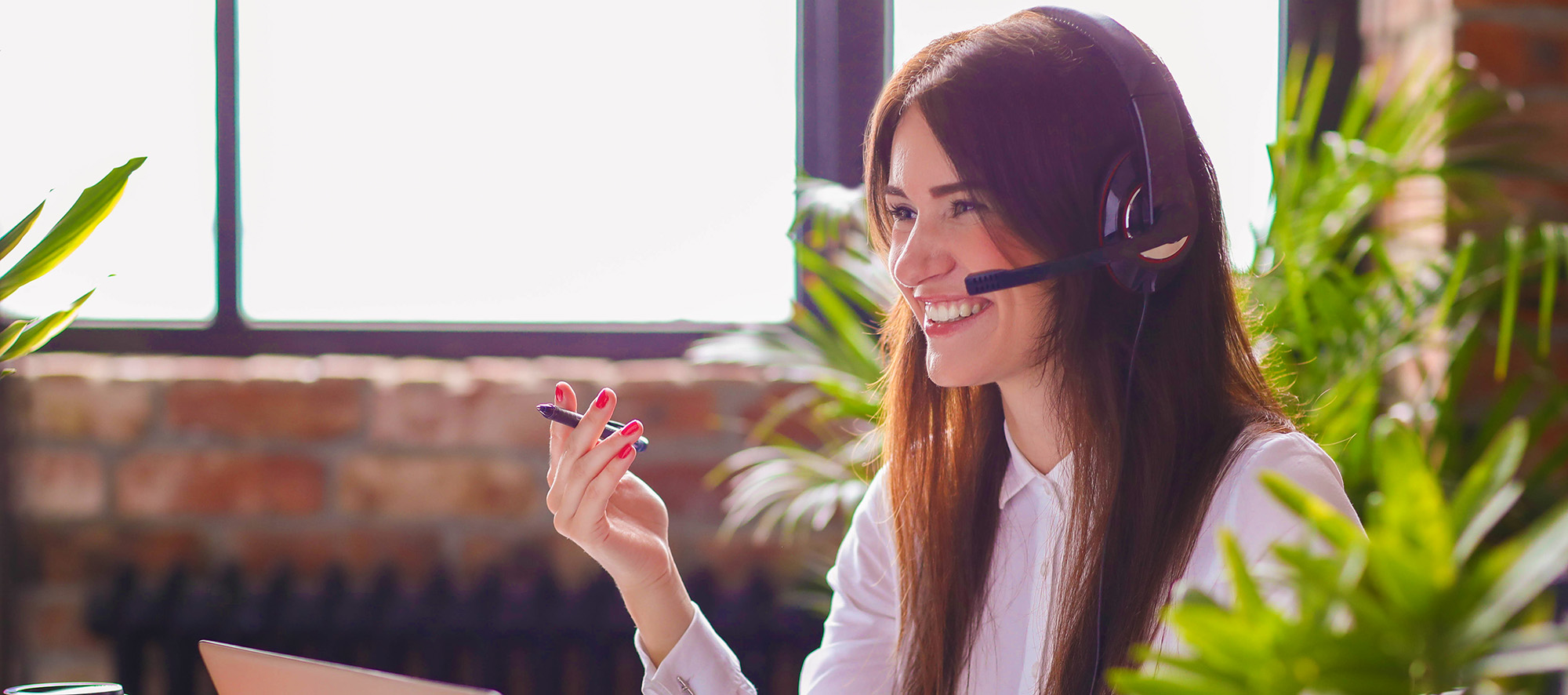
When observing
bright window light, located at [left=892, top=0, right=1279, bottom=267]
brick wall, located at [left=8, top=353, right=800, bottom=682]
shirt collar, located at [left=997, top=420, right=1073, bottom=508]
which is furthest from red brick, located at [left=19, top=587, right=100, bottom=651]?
bright window light, located at [left=892, top=0, right=1279, bottom=267]

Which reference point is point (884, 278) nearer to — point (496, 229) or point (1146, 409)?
point (1146, 409)

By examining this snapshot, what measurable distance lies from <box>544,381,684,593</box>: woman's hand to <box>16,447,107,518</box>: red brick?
43.5 inches

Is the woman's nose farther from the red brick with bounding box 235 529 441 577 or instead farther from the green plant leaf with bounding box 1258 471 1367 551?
the red brick with bounding box 235 529 441 577

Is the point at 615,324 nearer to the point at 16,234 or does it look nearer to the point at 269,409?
the point at 269,409

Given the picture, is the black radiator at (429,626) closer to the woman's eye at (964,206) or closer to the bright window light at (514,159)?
the bright window light at (514,159)

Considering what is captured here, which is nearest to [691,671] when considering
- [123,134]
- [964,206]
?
[964,206]

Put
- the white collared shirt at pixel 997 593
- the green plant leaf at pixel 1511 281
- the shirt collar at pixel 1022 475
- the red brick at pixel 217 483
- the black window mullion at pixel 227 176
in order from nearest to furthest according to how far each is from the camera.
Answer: the white collared shirt at pixel 997 593
the shirt collar at pixel 1022 475
the green plant leaf at pixel 1511 281
the red brick at pixel 217 483
the black window mullion at pixel 227 176

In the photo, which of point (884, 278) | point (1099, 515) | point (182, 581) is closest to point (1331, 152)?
point (884, 278)

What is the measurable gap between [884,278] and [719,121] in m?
0.61

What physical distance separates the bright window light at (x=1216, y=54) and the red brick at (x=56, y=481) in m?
1.40

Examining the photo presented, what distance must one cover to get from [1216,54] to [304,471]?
1586 mm

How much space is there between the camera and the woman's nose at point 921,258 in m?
0.88

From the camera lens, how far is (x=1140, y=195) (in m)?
0.80

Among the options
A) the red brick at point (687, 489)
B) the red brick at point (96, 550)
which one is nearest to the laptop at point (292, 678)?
the red brick at point (687, 489)
